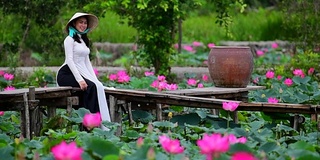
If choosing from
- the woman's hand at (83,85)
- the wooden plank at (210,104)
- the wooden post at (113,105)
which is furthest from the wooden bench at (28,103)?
the wooden plank at (210,104)

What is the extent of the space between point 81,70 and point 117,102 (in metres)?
0.45

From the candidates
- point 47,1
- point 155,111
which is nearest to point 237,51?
point 155,111

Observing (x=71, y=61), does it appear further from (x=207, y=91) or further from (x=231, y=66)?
(x=231, y=66)

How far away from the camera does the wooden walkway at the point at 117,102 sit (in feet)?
24.1

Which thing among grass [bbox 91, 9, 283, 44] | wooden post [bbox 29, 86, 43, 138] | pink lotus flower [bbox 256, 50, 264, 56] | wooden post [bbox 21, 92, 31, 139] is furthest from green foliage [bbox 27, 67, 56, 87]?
grass [bbox 91, 9, 283, 44]

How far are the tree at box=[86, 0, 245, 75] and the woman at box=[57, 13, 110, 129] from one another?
360 centimetres

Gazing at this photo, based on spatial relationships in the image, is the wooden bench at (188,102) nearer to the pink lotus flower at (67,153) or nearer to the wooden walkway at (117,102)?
the wooden walkway at (117,102)

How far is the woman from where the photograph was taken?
27.5 ft

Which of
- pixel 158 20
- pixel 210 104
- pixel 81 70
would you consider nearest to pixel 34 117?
pixel 81 70

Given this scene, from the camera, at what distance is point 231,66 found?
970 cm

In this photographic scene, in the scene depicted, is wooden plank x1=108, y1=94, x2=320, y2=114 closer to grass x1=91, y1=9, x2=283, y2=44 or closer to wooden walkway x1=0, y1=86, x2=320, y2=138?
wooden walkway x1=0, y1=86, x2=320, y2=138

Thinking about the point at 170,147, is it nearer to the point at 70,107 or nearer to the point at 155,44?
the point at 70,107

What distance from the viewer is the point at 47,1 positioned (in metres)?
13.5

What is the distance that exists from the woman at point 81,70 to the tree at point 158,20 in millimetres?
3600
